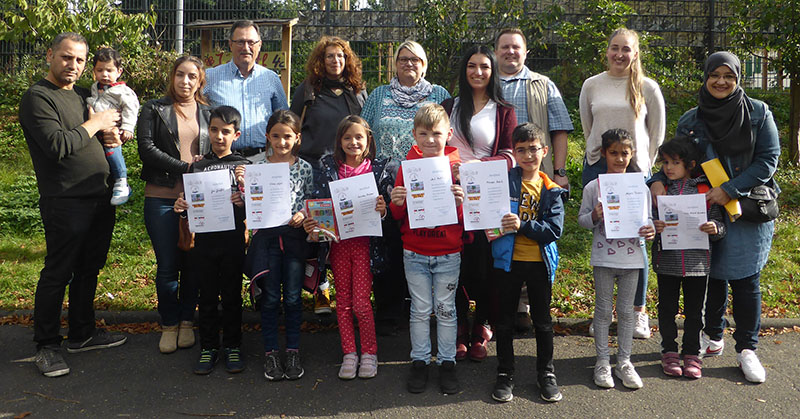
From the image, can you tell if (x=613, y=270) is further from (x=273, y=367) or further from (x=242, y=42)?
(x=242, y=42)

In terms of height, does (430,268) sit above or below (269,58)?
below

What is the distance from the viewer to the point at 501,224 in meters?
4.46

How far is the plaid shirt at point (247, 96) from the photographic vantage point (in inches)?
217

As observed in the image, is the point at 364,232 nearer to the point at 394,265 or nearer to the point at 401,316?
the point at 394,265

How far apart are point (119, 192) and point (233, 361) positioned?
5.12 ft

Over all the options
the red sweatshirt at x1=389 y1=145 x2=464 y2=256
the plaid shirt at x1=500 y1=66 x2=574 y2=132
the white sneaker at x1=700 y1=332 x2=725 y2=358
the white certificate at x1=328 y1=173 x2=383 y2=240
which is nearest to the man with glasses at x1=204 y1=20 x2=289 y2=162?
the white certificate at x1=328 y1=173 x2=383 y2=240

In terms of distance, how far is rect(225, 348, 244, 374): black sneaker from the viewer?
16.0 feet

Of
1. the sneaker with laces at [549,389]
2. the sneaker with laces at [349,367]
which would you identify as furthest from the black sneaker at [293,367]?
the sneaker with laces at [549,389]

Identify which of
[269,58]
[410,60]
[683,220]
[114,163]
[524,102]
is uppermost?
[269,58]

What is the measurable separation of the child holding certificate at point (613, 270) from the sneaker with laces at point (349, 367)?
1.70 m

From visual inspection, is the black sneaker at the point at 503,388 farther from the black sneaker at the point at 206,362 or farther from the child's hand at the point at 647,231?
the black sneaker at the point at 206,362

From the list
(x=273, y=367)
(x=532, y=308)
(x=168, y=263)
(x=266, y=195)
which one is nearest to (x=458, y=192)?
(x=532, y=308)

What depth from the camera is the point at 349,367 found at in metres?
4.80

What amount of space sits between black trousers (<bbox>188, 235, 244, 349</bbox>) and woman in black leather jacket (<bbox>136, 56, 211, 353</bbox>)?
183 millimetres
